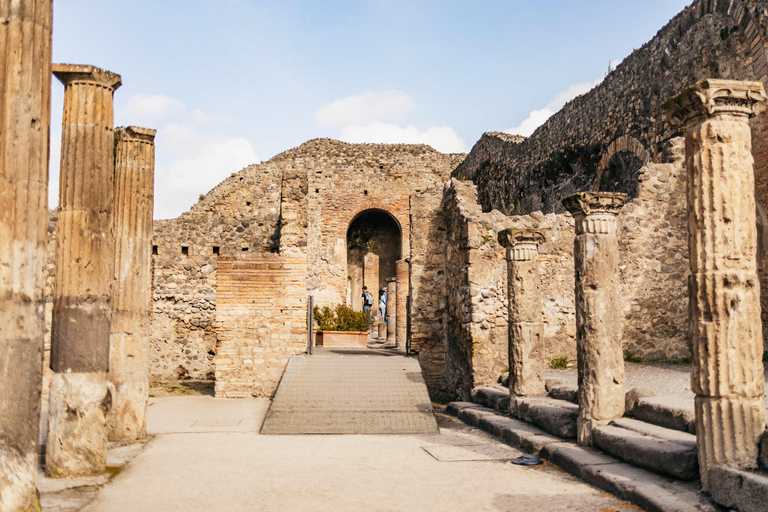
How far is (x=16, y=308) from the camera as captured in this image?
3527 millimetres

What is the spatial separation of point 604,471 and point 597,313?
162 centimetres

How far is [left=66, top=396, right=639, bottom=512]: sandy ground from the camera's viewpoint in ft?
14.3

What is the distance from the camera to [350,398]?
848 cm

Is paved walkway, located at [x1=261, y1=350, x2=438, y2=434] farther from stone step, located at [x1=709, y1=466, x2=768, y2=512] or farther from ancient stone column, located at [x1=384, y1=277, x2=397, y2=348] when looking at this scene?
ancient stone column, located at [x1=384, y1=277, x2=397, y2=348]

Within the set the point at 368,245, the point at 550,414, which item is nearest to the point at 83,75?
the point at 550,414

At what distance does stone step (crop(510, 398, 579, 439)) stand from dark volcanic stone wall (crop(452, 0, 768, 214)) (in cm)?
524

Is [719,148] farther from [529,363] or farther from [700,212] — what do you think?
[529,363]

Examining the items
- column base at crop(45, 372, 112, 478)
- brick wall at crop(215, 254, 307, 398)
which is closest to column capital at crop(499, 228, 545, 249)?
brick wall at crop(215, 254, 307, 398)

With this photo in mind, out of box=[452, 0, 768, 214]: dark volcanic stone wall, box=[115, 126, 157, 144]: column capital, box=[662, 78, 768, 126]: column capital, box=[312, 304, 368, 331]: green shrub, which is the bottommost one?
box=[312, 304, 368, 331]: green shrub

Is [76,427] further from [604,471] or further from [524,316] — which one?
[524,316]

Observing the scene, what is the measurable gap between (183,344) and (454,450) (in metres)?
6.50

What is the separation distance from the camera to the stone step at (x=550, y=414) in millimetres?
6168

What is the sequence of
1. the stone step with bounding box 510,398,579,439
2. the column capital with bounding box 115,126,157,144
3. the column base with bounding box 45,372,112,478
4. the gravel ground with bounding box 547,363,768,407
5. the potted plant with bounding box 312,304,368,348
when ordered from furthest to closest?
the potted plant with bounding box 312,304,368,348 < the column capital with bounding box 115,126,157,144 < the gravel ground with bounding box 547,363,768,407 < the stone step with bounding box 510,398,579,439 < the column base with bounding box 45,372,112,478

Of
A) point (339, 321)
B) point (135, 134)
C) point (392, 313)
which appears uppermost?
point (135, 134)
